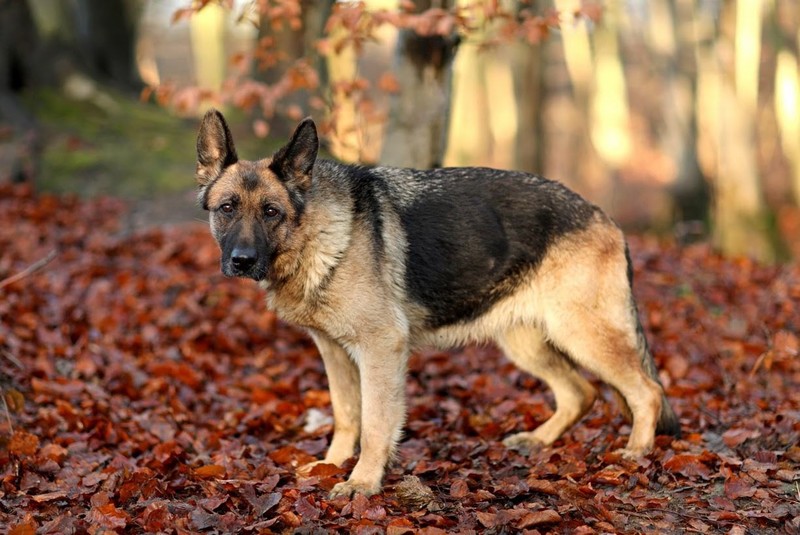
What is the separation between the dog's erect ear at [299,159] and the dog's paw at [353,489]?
197 cm

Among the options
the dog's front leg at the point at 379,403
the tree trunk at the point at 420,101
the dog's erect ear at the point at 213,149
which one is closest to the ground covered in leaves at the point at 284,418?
the dog's front leg at the point at 379,403

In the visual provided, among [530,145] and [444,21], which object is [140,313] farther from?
[530,145]

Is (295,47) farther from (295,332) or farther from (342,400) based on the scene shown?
(342,400)

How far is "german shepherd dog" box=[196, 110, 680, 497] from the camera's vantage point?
18.8ft

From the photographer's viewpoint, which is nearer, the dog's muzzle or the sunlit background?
the dog's muzzle

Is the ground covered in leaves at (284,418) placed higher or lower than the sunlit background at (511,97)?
lower

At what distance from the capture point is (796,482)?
538 cm

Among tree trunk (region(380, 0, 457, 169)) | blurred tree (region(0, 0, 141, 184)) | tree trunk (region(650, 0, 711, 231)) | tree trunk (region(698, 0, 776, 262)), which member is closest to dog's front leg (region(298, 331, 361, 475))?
tree trunk (region(380, 0, 457, 169))

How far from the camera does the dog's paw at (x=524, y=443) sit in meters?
6.61

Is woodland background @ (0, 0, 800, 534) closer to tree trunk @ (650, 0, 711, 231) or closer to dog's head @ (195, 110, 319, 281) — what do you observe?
tree trunk @ (650, 0, 711, 231)

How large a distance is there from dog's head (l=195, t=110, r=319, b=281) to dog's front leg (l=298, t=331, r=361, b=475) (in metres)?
0.97

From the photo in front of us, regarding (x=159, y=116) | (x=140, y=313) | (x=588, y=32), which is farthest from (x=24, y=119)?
(x=588, y=32)

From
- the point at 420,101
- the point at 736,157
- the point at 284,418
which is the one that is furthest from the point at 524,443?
the point at 736,157

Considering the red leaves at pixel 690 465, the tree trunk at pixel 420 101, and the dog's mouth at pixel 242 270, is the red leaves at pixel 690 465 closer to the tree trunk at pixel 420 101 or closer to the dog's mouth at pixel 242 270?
the dog's mouth at pixel 242 270
